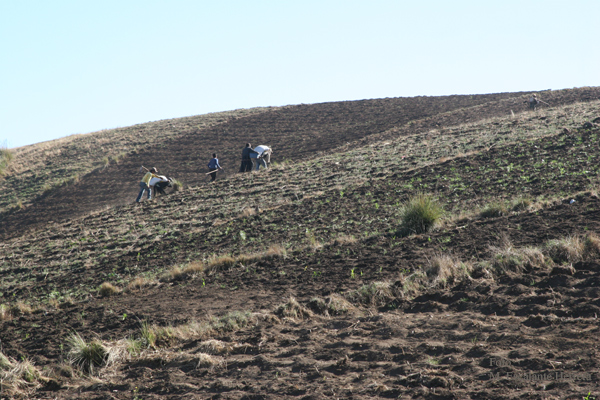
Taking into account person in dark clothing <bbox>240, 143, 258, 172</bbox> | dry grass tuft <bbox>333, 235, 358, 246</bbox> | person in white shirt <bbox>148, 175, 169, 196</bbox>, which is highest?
person in dark clothing <bbox>240, 143, 258, 172</bbox>

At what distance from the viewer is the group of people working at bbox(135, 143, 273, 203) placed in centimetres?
2239

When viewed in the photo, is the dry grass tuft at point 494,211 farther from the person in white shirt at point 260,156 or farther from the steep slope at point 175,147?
the steep slope at point 175,147

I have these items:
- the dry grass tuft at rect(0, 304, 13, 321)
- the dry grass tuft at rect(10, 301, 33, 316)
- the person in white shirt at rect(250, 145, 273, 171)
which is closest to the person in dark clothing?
the person in white shirt at rect(250, 145, 273, 171)

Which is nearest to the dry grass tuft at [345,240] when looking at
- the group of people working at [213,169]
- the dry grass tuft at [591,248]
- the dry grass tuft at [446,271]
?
the dry grass tuft at [446,271]

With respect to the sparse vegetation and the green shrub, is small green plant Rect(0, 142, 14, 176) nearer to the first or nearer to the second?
the sparse vegetation

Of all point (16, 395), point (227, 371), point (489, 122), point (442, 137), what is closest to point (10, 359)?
point (16, 395)

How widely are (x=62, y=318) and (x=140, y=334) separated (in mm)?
2360

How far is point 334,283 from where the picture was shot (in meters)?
9.30

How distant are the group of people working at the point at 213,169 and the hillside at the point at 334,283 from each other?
1.01m

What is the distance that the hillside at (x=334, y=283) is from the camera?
5.88 m

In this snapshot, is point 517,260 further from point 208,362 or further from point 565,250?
point 208,362

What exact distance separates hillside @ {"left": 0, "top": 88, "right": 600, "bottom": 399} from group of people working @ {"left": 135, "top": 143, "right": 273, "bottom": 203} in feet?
3.32

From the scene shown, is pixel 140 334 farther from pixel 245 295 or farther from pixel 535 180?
pixel 535 180

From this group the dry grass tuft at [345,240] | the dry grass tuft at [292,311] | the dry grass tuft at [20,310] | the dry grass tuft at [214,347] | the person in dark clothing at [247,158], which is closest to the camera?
the dry grass tuft at [214,347]
